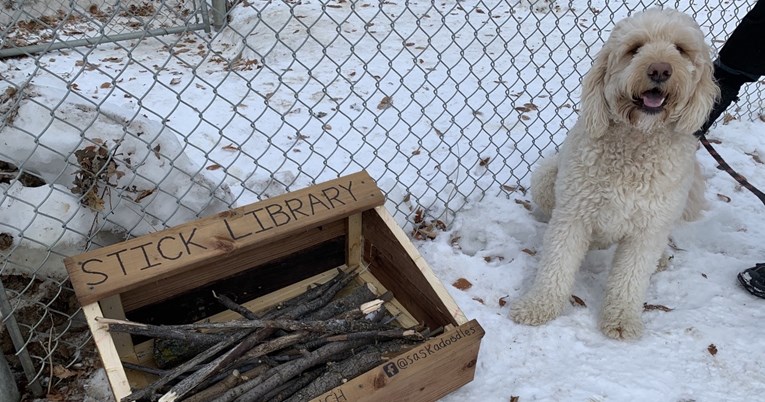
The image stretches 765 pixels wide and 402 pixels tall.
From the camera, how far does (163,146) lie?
3.00 m

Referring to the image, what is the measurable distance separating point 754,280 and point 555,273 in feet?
3.91

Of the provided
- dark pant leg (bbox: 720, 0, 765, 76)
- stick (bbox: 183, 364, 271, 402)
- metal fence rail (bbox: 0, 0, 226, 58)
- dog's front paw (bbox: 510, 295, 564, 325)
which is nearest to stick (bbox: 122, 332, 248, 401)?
stick (bbox: 183, 364, 271, 402)

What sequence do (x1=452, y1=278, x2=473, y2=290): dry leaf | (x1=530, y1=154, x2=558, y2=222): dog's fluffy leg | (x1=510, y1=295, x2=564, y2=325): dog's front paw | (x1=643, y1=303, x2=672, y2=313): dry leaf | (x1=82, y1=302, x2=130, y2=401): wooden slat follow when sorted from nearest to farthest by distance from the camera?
(x1=82, y1=302, x2=130, y2=401): wooden slat, (x1=510, y1=295, x2=564, y2=325): dog's front paw, (x1=643, y1=303, x2=672, y2=313): dry leaf, (x1=452, y1=278, x2=473, y2=290): dry leaf, (x1=530, y1=154, x2=558, y2=222): dog's fluffy leg

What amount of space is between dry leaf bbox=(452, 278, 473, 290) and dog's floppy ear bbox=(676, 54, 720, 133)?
135 centimetres

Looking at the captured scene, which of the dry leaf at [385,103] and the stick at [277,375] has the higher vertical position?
the dry leaf at [385,103]

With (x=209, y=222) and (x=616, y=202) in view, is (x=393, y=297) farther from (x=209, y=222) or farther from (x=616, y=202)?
(x=616, y=202)

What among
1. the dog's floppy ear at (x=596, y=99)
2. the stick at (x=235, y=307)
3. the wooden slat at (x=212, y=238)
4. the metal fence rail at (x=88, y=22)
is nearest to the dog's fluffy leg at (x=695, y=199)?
the dog's floppy ear at (x=596, y=99)

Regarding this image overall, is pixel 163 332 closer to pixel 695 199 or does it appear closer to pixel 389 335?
pixel 389 335

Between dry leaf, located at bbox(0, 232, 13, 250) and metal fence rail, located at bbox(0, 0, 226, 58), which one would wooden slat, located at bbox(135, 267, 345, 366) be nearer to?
dry leaf, located at bbox(0, 232, 13, 250)

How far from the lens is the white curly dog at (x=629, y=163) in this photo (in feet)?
7.80

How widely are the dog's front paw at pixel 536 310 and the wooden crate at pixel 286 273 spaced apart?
582mm

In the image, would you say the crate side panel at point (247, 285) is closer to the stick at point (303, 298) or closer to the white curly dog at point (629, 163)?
the stick at point (303, 298)

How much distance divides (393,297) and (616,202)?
3.90 ft

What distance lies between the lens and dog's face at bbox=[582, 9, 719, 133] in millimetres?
2342
